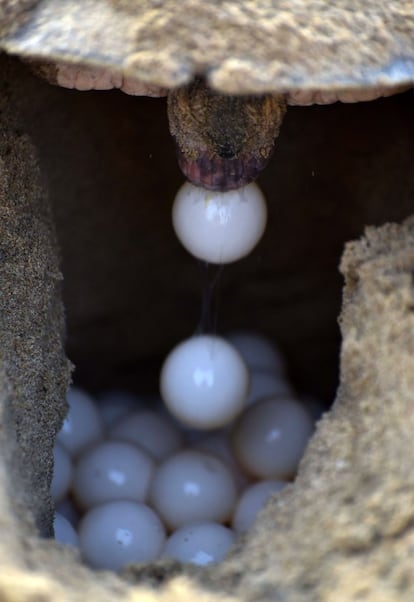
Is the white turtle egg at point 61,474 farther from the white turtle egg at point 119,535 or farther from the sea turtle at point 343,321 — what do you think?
the sea turtle at point 343,321

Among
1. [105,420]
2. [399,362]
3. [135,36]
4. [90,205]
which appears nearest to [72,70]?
[135,36]

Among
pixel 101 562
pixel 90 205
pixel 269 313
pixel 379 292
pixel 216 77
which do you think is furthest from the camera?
pixel 269 313

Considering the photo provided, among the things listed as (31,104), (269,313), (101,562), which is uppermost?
(31,104)

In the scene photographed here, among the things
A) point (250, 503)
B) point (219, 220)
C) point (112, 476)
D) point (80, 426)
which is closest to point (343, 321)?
point (219, 220)

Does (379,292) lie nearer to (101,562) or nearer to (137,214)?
(101,562)

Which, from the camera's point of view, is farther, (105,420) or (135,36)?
(105,420)

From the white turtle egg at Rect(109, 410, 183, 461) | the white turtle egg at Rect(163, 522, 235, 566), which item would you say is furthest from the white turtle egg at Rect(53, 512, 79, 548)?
the white turtle egg at Rect(109, 410, 183, 461)

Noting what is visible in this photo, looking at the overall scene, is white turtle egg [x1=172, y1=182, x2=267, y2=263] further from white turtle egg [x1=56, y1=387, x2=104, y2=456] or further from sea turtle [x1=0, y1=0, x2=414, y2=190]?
white turtle egg [x1=56, y1=387, x2=104, y2=456]

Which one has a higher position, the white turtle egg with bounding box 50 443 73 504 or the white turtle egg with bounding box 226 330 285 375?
the white turtle egg with bounding box 226 330 285 375
